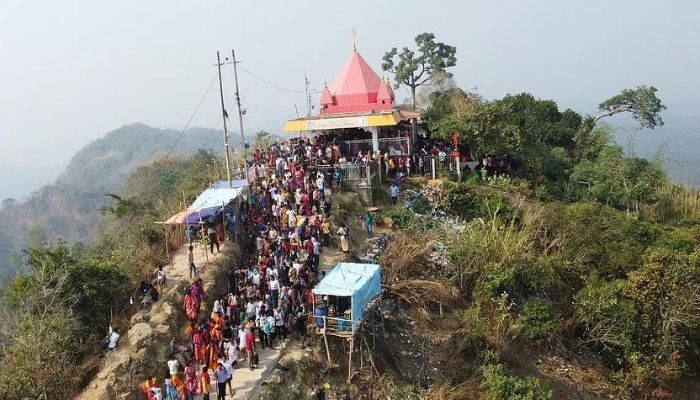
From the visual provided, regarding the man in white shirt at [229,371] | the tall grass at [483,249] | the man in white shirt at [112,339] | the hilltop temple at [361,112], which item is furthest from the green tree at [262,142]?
the man in white shirt at [229,371]

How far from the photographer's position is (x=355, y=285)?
48.9 feet

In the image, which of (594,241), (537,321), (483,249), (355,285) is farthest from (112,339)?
(594,241)

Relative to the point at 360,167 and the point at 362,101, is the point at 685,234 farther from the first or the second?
the point at 362,101

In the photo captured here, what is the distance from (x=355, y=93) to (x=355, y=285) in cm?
1905

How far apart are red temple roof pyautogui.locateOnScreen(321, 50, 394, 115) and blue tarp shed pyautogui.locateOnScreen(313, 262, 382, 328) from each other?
1678 cm

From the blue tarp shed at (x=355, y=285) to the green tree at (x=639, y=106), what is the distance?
31185 millimetres

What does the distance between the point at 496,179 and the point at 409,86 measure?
2548 centimetres

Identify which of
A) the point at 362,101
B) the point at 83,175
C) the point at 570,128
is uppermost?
the point at 362,101

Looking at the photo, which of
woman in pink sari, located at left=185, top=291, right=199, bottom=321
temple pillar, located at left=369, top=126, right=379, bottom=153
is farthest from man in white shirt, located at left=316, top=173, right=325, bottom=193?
woman in pink sari, located at left=185, top=291, right=199, bottom=321

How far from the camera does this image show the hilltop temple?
27250 millimetres

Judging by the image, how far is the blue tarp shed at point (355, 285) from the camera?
14.6 metres

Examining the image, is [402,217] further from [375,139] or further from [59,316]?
[59,316]

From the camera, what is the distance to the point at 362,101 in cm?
3189

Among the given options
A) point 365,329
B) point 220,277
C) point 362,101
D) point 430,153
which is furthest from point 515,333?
point 362,101
